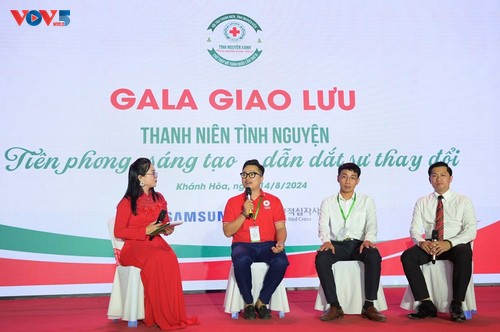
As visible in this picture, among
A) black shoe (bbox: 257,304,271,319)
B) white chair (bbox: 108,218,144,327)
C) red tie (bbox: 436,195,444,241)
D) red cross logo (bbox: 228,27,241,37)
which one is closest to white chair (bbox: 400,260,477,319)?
red tie (bbox: 436,195,444,241)

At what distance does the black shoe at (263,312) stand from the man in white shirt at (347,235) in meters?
0.36

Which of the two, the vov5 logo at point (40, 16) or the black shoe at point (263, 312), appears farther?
the vov5 logo at point (40, 16)

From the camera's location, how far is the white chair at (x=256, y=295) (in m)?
3.80

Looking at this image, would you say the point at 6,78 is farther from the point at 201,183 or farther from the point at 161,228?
the point at 161,228

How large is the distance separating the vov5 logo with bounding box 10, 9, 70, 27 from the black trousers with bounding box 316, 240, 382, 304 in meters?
3.06

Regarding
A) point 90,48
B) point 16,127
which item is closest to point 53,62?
point 90,48

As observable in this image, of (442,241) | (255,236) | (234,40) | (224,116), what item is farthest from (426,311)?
(234,40)

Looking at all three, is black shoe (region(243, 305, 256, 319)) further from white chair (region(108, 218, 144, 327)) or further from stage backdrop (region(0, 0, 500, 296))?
stage backdrop (region(0, 0, 500, 296))

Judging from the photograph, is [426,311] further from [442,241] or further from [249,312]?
[249,312]

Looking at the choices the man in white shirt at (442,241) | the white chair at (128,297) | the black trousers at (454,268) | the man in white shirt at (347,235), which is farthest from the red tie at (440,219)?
the white chair at (128,297)

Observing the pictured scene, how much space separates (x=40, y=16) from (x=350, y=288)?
3498mm

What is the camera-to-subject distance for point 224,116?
505 cm

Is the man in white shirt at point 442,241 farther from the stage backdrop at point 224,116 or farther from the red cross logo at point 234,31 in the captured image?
the red cross logo at point 234,31

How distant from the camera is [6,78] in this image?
16.0ft
